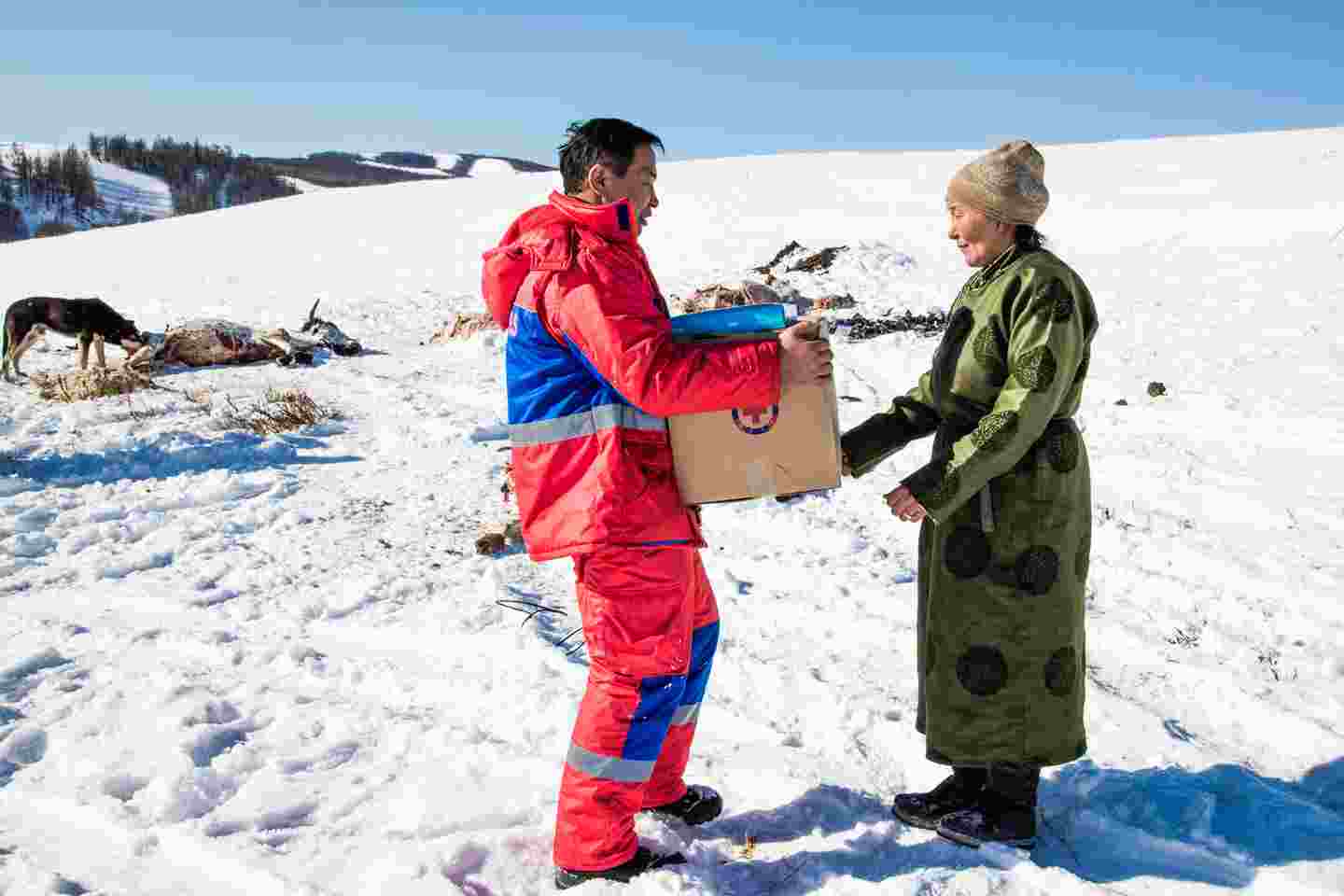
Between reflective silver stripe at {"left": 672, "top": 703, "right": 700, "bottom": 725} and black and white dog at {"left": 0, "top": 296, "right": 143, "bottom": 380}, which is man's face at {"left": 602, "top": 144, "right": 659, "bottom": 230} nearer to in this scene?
reflective silver stripe at {"left": 672, "top": 703, "right": 700, "bottom": 725}

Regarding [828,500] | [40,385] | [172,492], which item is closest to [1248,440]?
[828,500]


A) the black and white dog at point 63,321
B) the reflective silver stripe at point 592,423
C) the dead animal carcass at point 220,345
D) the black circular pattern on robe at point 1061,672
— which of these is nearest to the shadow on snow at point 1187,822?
A: the black circular pattern on robe at point 1061,672

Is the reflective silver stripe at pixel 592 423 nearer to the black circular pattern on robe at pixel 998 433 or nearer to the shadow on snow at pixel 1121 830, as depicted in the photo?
the black circular pattern on robe at pixel 998 433

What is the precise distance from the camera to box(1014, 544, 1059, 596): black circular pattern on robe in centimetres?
248

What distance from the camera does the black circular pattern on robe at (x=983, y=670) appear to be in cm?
254

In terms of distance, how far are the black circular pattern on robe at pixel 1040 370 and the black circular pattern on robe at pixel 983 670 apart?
71 cm

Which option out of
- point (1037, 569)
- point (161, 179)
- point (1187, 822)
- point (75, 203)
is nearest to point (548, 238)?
point (1037, 569)

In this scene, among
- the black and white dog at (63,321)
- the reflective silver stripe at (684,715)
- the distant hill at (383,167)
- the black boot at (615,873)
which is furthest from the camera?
the distant hill at (383,167)

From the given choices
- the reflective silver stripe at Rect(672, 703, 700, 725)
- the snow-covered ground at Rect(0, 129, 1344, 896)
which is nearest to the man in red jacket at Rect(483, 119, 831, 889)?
the reflective silver stripe at Rect(672, 703, 700, 725)

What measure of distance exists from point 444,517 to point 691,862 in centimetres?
365

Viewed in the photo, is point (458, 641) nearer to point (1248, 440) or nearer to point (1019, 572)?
point (1019, 572)

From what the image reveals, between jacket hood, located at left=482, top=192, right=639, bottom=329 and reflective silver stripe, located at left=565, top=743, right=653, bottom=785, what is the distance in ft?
3.66

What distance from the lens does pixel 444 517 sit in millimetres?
5875

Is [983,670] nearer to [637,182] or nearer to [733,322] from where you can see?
[733,322]
